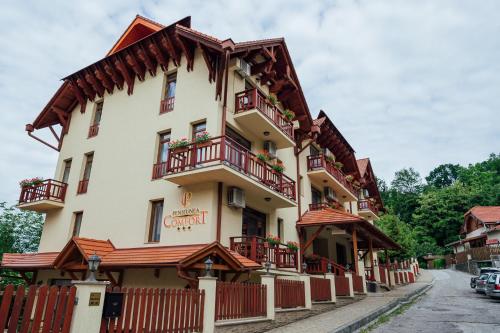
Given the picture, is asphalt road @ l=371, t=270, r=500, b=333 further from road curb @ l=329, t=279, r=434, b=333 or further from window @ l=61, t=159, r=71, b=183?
window @ l=61, t=159, r=71, b=183

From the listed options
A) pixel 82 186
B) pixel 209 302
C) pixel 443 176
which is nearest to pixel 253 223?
pixel 209 302

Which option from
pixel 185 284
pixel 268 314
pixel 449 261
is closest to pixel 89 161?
pixel 185 284

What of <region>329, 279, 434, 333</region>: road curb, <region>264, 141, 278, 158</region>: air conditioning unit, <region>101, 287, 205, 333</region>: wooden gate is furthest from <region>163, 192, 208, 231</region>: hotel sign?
<region>329, 279, 434, 333</region>: road curb

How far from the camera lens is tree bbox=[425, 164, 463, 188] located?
9369cm

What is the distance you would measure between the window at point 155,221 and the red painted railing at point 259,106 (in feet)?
17.3

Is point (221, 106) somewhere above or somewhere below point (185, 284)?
above

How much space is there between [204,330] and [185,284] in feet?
14.1

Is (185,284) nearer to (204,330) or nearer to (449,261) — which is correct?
(204,330)

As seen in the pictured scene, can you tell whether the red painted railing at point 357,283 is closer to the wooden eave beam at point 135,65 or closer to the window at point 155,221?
the window at point 155,221

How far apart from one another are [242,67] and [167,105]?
3.91 meters

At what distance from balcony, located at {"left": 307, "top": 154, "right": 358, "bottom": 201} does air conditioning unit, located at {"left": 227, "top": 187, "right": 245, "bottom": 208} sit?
28.6 feet

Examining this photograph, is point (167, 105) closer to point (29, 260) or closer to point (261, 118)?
point (261, 118)

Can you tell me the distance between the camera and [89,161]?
59.3ft

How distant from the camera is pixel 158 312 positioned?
23.3 ft
